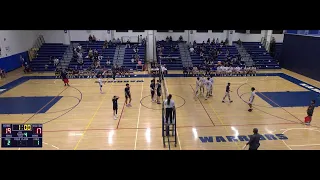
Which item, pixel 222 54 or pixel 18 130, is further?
pixel 222 54

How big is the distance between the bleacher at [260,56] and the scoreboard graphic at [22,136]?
26.8m

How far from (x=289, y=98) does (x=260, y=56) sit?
1457 cm

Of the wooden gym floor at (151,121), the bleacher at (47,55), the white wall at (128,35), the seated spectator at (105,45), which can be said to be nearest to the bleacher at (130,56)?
the seated spectator at (105,45)

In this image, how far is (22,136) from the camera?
8.20 m

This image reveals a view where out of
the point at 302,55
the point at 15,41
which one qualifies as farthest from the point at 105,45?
the point at 302,55

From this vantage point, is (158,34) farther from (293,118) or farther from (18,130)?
(18,130)

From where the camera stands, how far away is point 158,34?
34.0 meters

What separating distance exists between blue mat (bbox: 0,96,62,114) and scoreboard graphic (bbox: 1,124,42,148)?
6.92 m

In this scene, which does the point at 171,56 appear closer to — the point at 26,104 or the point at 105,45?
the point at 105,45

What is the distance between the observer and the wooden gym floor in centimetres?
1082

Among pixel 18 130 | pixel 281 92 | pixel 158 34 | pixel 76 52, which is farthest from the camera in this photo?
pixel 158 34

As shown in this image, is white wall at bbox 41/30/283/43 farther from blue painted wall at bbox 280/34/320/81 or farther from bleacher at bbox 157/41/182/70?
blue painted wall at bbox 280/34/320/81

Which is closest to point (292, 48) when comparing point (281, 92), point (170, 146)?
point (281, 92)
